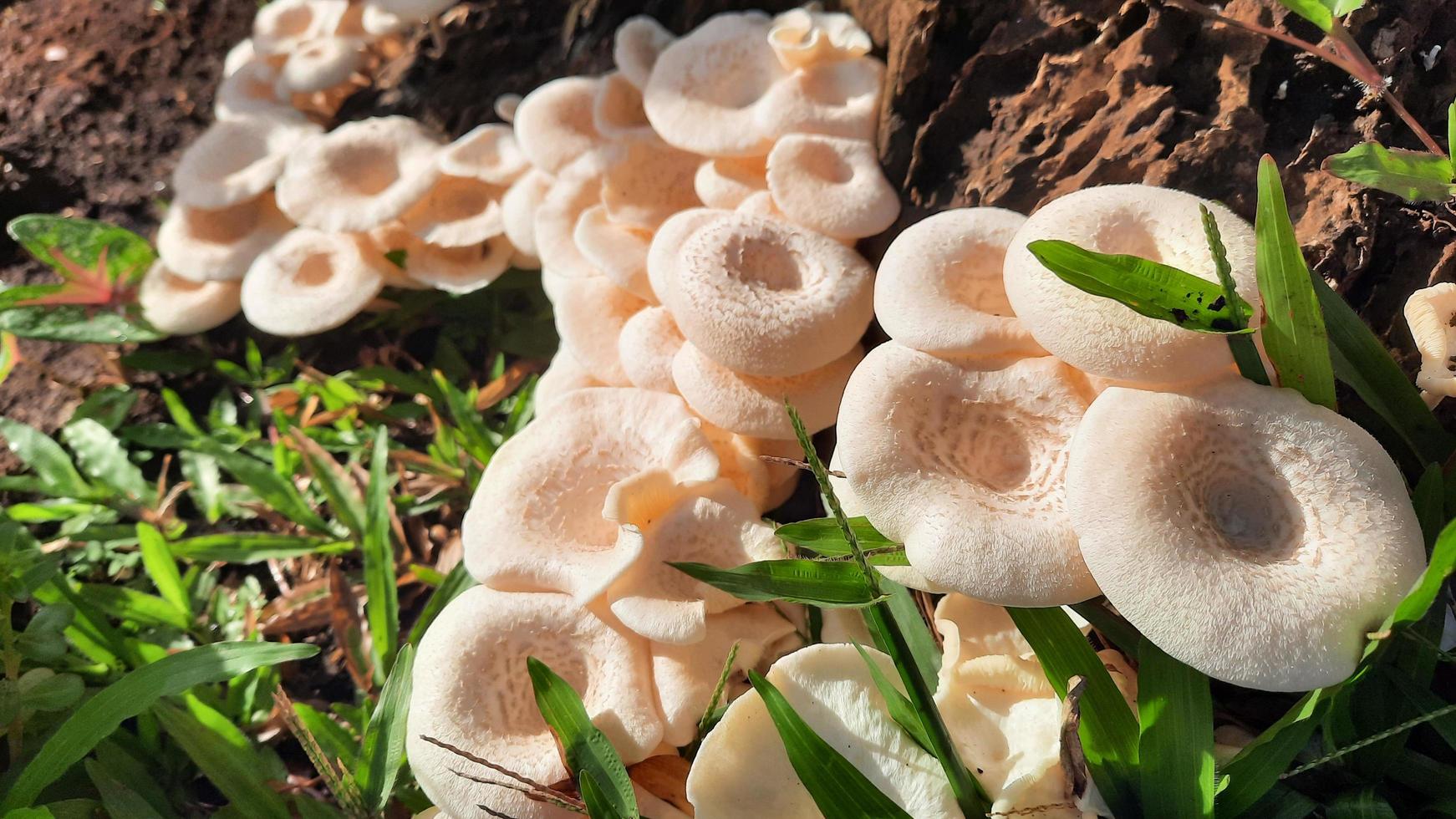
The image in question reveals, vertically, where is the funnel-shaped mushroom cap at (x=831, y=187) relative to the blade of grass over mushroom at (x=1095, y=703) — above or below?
above

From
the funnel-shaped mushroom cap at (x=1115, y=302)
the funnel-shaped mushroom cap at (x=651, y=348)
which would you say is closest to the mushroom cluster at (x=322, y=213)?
the funnel-shaped mushroom cap at (x=651, y=348)

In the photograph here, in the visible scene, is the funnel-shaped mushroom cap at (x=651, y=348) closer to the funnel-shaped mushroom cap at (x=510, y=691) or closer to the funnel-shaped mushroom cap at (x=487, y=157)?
the funnel-shaped mushroom cap at (x=510, y=691)

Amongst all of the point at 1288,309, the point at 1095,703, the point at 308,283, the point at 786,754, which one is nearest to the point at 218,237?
the point at 308,283

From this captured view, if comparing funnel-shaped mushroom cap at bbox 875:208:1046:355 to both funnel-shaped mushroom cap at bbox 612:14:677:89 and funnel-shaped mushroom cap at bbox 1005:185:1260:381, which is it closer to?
funnel-shaped mushroom cap at bbox 1005:185:1260:381

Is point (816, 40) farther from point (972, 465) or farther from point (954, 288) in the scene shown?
point (972, 465)

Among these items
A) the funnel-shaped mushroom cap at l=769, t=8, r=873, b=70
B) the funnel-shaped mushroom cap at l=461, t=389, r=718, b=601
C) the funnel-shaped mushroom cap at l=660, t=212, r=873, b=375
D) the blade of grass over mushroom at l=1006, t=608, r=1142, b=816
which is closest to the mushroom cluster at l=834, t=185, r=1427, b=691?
the blade of grass over mushroom at l=1006, t=608, r=1142, b=816

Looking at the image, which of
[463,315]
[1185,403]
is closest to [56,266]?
[463,315]
